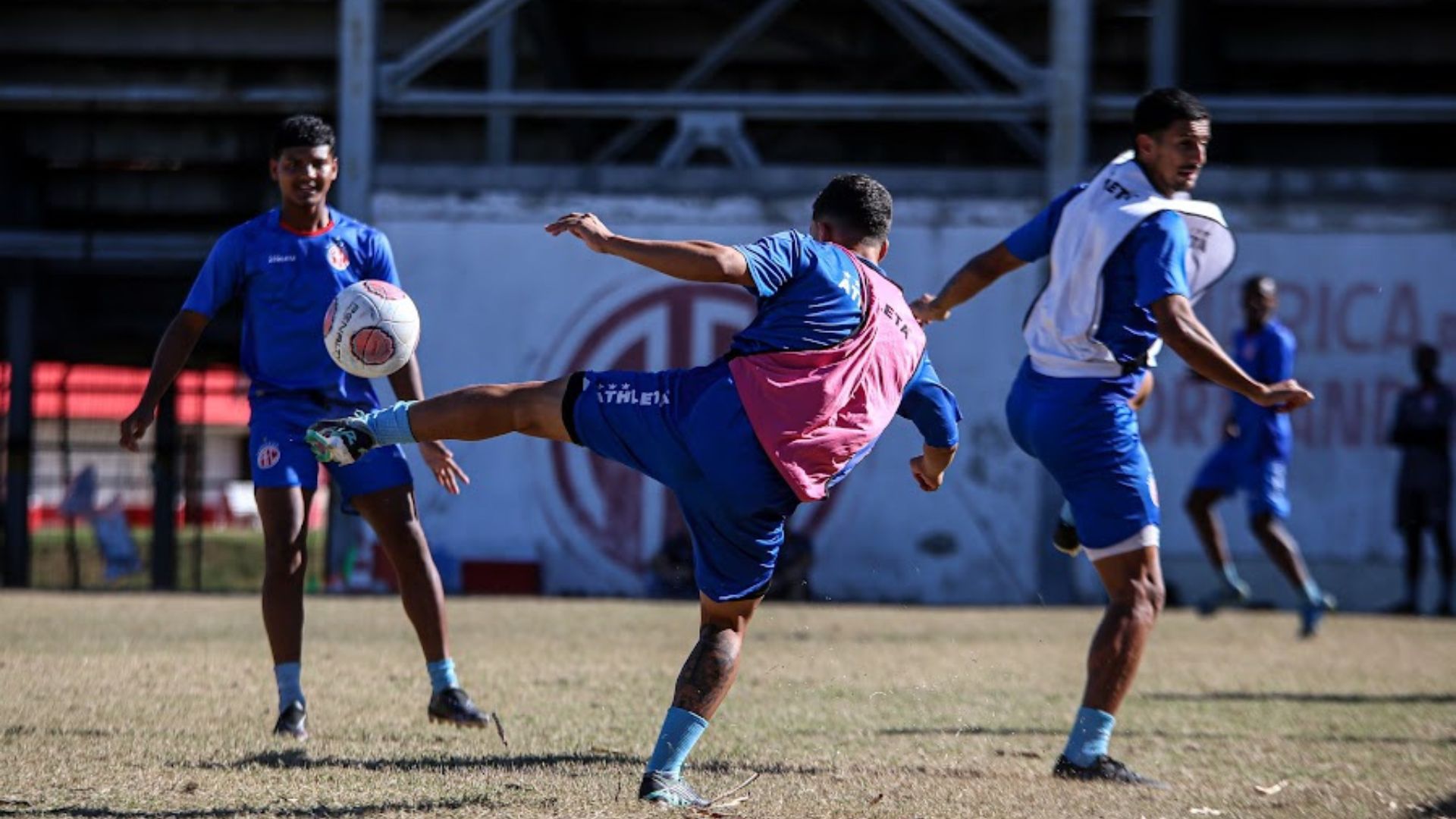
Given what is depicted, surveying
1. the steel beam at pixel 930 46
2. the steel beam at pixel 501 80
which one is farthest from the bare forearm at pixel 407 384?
the steel beam at pixel 930 46

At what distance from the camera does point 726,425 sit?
5.31 meters

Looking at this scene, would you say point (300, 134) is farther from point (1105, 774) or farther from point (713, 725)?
point (1105, 774)

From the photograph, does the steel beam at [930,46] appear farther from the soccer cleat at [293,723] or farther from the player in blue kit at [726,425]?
the player in blue kit at [726,425]

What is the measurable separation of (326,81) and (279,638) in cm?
1841

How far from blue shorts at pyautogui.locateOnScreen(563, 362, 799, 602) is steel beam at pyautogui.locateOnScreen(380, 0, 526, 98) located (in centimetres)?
1275

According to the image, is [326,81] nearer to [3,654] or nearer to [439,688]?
[3,654]

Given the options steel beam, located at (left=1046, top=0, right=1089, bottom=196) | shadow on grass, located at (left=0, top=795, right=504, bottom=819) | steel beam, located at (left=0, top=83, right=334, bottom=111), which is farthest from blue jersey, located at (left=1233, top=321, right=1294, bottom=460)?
steel beam, located at (left=0, top=83, right=334, bottom=111)

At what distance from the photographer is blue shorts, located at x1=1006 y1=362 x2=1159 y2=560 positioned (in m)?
6.37

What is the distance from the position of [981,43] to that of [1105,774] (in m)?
12.1

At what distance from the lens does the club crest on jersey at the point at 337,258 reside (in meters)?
7.16

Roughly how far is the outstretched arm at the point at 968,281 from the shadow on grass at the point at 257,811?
2.44m

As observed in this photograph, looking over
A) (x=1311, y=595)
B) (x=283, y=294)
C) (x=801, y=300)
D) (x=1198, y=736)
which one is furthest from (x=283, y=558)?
(x=1311, y=595)

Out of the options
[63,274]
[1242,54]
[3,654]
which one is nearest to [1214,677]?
[3,654]

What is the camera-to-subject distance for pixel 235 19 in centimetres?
2334
